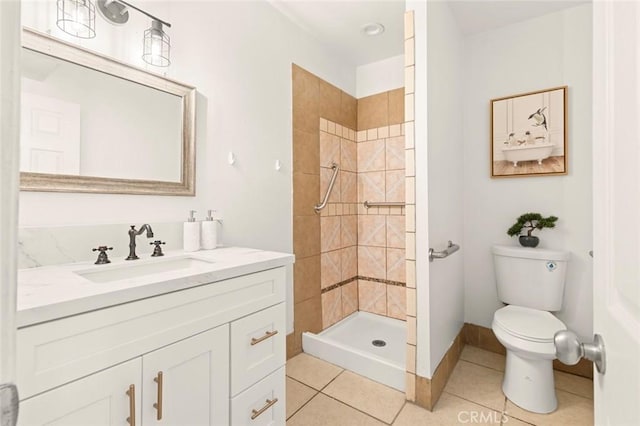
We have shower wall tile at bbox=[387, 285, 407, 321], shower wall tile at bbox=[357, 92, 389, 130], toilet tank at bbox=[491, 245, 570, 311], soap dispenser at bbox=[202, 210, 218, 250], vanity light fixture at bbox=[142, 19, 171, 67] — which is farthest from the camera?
shower wall tile at bbox=[357, 92, 389, 130]

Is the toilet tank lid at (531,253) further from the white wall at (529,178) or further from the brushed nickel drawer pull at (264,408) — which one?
the brushed nickel drawer pull at (264,408)

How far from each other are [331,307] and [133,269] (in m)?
1.65

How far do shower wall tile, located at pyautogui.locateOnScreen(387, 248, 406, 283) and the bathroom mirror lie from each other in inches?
69.7

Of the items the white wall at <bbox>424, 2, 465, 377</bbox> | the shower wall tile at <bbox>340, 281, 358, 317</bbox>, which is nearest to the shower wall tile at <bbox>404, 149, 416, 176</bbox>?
the white wall at <bbox>424, 2, 465, 377</bbox>

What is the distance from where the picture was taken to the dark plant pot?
199 cm

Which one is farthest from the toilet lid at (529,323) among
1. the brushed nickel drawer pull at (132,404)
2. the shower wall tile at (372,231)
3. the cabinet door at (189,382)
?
the brushed nickel drawer pull at (132,404)

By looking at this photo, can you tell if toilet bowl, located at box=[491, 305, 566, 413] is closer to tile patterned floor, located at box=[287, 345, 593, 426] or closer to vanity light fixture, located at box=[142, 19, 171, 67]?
tile patterned floor, located at box=[287, 345, 593, 426]

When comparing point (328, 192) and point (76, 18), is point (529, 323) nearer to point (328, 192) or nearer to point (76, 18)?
point (328, 192)

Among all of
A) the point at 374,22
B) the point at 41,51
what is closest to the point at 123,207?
the point at 41,51

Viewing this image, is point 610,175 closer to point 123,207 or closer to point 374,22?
point 123,207

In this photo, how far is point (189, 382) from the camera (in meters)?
0.90

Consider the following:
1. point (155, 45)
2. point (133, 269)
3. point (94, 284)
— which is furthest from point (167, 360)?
point (155, 45)

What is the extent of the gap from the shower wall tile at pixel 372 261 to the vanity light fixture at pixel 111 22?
2.09 metres

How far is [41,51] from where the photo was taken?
104cm
